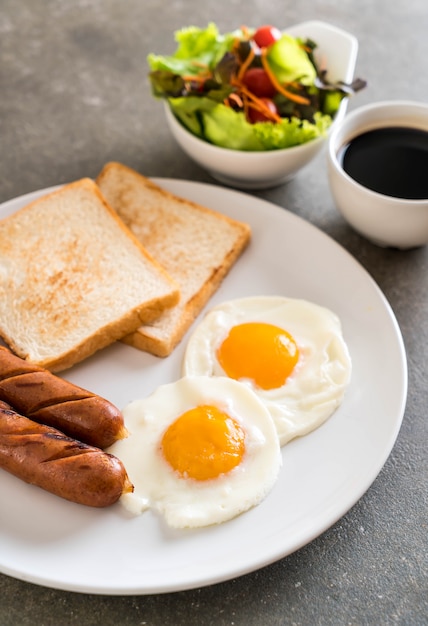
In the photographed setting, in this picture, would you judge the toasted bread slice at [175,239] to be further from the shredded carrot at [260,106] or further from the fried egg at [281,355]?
the shredded carrot at [260,106]

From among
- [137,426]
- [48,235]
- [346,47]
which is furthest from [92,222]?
[346,47]

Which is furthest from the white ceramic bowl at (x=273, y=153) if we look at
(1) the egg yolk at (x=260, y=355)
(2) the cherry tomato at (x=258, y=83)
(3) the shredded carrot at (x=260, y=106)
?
(1) the egg yolk at (x=260, y=355)

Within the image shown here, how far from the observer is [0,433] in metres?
2.25

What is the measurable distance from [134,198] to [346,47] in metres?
1.35

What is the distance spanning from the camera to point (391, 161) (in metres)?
3.16

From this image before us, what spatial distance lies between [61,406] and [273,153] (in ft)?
5.28

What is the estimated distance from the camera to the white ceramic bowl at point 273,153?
10.7ft

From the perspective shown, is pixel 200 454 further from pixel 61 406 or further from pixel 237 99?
pixel 237 99

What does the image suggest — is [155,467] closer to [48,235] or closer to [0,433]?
[0,433]

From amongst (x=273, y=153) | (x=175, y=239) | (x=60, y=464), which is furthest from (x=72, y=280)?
(x=273, y=153)

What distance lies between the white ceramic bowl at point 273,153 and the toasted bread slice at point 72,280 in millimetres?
535

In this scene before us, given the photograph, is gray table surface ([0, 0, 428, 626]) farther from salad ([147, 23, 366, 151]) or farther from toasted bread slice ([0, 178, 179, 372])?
toasted bread slice ([0, 178, 179, 372])

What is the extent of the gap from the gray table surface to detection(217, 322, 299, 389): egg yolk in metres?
0.53

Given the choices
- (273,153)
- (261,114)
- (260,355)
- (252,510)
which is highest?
(261,114)
